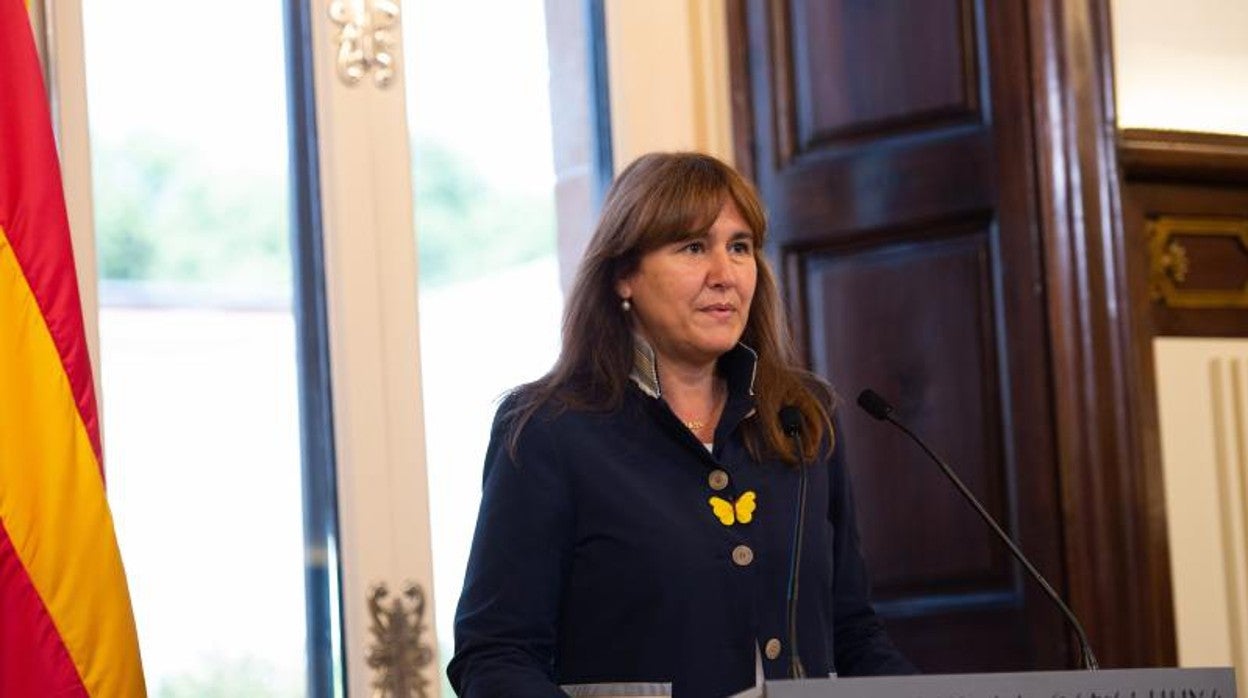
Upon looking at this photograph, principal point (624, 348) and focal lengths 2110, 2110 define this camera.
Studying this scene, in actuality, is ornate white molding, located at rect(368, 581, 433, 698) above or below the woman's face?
below

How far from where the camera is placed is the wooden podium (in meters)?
1.91

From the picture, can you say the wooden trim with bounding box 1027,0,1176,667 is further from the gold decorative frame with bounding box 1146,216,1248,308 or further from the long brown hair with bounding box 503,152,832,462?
the long brown hair with bounding box 503,152,832,462

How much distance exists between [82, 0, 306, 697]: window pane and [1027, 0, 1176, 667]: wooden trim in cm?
132

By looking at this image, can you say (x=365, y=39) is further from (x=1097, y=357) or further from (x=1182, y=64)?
(x=1182, y=64)

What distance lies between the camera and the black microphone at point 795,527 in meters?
2.37

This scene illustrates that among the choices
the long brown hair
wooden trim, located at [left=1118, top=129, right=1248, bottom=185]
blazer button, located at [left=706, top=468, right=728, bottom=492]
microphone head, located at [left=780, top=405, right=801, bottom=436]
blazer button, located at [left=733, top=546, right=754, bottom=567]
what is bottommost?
blazer button, located at [left=733, top=546, right=754, bottom=567]

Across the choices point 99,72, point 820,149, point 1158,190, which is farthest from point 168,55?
point 1158,190

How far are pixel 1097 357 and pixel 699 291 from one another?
4.12 ft

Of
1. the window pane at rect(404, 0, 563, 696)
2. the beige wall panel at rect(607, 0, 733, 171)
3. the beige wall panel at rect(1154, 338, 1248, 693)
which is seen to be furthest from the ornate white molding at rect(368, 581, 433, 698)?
the beige wall panel at rect(1154, 338, 1248, 693)

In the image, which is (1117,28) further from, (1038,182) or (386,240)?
(386,240)

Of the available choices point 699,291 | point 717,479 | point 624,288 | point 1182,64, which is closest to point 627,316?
point 624,288

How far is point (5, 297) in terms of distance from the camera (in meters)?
2.86

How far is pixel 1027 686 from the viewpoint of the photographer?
2.03m

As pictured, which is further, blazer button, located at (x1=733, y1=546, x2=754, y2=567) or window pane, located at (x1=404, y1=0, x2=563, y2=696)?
window pane, located at (x1=404, y1=0, x2=563, y2=696)
